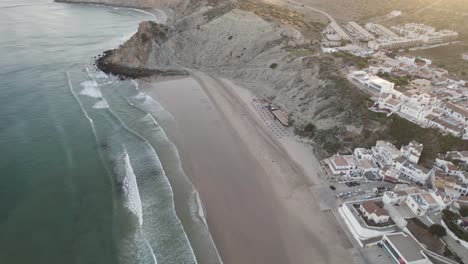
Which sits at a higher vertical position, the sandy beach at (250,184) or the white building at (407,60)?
the white building at (407,60)

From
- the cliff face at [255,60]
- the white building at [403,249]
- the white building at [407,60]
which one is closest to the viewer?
the white building at [403,249]

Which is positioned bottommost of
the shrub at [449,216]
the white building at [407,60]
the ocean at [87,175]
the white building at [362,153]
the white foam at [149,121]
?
the ocean at [87,175]

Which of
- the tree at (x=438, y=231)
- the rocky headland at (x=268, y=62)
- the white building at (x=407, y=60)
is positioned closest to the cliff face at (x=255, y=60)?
the rocky headland at (x=268, y=62)

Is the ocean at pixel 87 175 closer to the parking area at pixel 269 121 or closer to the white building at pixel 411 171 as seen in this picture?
the parking area at pixel 269 121

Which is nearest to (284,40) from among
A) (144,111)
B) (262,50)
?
(262,50)

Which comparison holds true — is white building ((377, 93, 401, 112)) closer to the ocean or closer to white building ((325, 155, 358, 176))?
white building ((325, 155, 358, 176))

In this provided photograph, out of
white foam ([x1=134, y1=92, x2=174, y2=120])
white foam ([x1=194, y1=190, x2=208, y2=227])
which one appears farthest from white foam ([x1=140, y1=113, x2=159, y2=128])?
white foam ([x1=194, y1=190, x2=208, y2=227])

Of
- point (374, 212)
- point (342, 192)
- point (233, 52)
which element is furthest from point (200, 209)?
point (233, 52)
